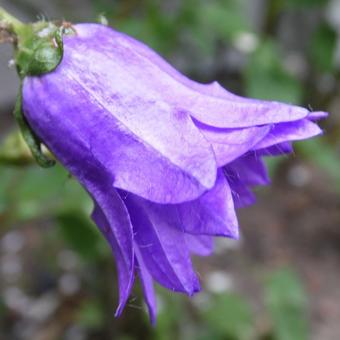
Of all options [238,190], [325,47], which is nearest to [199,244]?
[238,190]

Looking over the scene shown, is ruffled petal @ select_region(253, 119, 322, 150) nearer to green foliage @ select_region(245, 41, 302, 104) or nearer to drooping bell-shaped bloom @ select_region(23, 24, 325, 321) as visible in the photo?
drooping bell-shaped bloom @ select_region(23, 24, 325, 321)

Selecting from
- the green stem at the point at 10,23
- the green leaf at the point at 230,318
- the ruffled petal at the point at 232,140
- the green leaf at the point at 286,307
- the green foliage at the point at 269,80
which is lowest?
the green leaf at the point at 230,318

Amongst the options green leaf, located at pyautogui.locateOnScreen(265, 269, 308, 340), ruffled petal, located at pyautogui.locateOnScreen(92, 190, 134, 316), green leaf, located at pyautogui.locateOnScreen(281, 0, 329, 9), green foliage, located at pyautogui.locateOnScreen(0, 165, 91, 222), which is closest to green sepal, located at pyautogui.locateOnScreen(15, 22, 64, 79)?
ruffled petal, located at pyautogui.locateOnScreen(92, 190, 134, 316)

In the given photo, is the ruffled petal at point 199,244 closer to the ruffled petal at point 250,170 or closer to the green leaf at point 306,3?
the ruffled petal at point 250,170

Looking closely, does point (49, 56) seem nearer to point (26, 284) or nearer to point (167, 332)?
point (167, 332)

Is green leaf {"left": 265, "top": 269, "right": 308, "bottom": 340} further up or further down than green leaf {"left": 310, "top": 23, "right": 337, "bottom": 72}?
further down

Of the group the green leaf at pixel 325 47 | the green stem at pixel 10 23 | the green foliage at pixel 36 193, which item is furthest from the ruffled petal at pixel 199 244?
the green leaf at pixel 325 47

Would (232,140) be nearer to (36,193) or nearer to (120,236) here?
(120,236)
